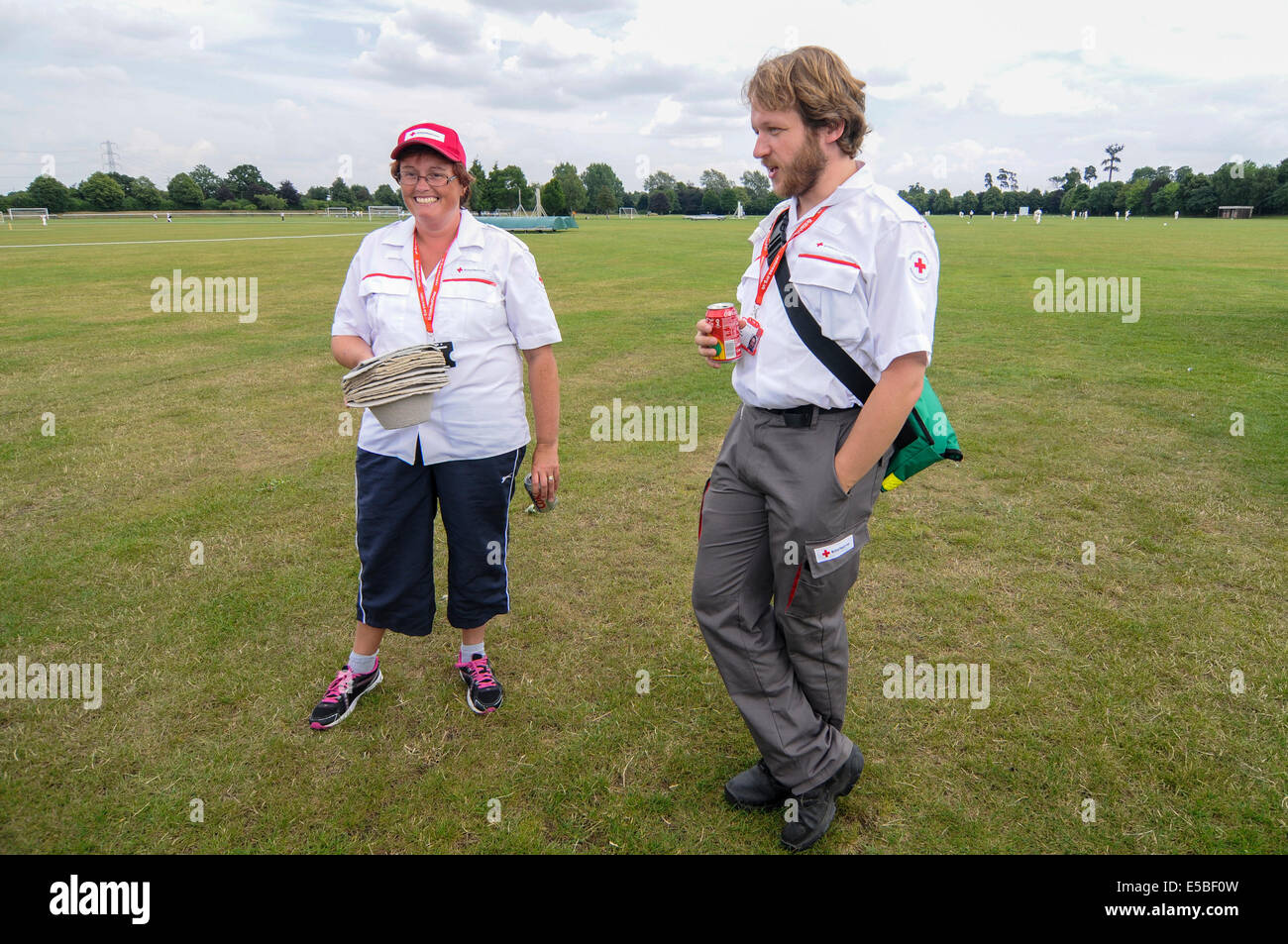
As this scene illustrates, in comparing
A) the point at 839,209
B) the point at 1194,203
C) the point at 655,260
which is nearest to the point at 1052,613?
the point at 839,209

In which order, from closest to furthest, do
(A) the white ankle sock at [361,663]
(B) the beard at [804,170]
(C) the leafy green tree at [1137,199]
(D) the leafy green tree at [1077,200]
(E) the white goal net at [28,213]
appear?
(B) the beard at [804,170], (A) the white ankle sock at [361,663], (E) the white goal net at [28,213], (C) the leafy green tree at [1137,199], (D) the leafy green tree at [1077,200]

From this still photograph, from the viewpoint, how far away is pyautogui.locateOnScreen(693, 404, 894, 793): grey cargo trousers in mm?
2660

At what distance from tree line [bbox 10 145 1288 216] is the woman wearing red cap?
205ft

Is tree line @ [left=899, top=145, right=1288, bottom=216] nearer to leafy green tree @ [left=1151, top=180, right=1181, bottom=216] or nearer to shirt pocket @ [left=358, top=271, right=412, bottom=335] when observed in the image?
leafy green tree @ [left=1151, top=180, right=1181, bottom=216]

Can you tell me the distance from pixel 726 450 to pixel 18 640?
421cm

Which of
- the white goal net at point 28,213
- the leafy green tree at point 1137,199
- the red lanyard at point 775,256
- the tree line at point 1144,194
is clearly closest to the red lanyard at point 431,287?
the red lanyard at point 775,256

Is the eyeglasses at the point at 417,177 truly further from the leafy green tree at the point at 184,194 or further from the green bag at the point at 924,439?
the leafy green tree at the point at 184,194

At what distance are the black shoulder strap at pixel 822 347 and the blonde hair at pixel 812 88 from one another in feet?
1.56

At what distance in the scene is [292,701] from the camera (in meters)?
3.92

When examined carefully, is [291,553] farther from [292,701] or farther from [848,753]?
[848,753]

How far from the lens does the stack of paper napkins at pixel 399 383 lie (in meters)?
2.97

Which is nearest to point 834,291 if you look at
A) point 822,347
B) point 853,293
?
point 853,293

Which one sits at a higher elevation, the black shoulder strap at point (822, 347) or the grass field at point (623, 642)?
the black shoulder strap at point (822, 347)

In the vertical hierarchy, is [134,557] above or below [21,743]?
above
